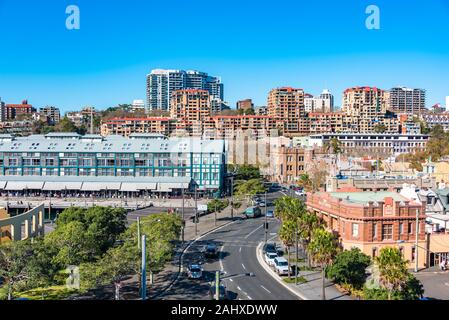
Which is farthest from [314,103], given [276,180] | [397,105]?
[276,180]

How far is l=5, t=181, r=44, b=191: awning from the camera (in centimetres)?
4759

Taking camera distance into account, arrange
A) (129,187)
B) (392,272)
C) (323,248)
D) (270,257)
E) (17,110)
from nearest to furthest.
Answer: (392,272), (323,248), (270,257), (129,187), (17,110)

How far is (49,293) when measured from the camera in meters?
16.5

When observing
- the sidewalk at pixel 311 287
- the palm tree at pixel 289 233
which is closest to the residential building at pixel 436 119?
the palm tree at pixel 289 233

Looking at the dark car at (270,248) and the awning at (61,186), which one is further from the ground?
the awning at (61,186)

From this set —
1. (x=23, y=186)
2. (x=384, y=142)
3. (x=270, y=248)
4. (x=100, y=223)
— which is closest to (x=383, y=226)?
(x=270, y=248)

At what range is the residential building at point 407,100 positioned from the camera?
388ft

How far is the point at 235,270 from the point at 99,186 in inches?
1151

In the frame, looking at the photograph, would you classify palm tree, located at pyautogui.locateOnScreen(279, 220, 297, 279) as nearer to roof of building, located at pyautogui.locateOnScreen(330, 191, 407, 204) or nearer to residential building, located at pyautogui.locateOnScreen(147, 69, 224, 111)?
roof of building, located at pyautogui.locateOnScreen(330, 191, 407, 204)

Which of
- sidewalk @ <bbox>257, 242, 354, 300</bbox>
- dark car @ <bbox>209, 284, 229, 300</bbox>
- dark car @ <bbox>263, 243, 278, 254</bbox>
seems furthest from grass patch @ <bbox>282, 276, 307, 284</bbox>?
dark car @ <bbox>263, 243, 278, 254</bbox>

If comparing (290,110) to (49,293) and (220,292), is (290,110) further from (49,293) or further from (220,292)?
(49,293)

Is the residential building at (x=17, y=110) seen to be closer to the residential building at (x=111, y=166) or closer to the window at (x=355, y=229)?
the residential building at (x=111, y=166)

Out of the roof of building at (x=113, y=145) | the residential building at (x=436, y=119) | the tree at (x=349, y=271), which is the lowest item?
the tree at (x=349, y=271)
